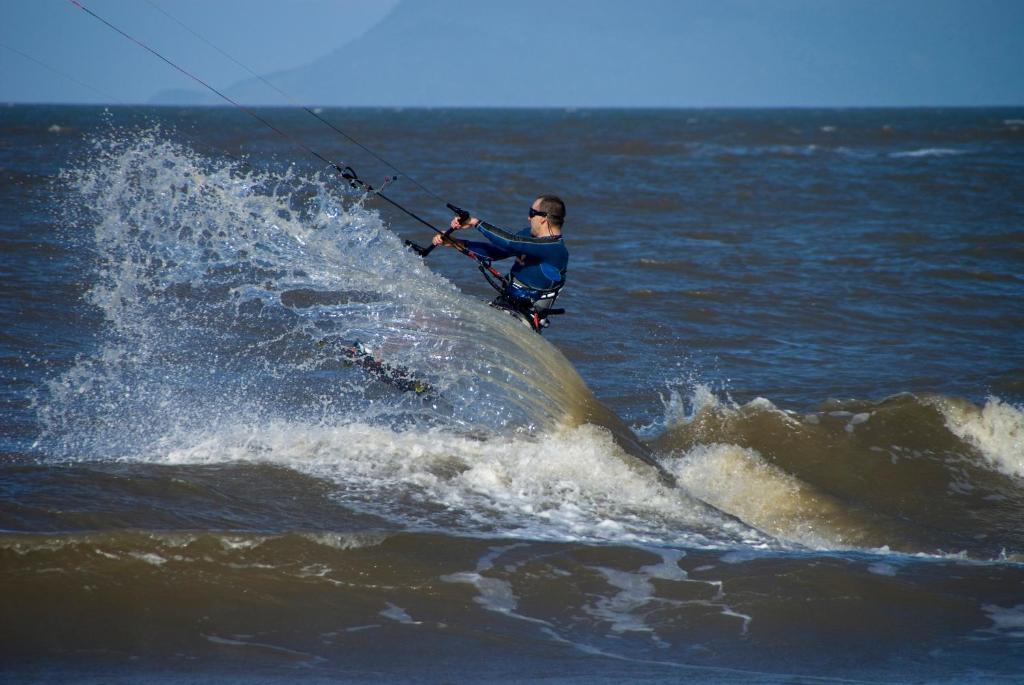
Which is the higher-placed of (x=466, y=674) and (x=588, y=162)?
(x=588, y=162)

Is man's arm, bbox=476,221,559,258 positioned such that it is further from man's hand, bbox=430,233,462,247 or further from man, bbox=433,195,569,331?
man's hand, bbox=430,233,462,247

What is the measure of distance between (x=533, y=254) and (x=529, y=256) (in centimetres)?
5

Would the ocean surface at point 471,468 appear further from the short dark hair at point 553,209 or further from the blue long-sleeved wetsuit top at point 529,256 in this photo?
the short dark hair at point 553,209

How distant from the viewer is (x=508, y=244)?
25.6 ft

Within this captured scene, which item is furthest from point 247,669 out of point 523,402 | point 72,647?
point 523,402

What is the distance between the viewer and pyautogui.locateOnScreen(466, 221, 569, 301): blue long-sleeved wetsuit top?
783 cm

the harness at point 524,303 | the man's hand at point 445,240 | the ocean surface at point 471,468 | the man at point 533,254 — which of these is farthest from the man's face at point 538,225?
the ocean surface at point 471,468

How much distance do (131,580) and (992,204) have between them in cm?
2421

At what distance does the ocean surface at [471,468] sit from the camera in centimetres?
488

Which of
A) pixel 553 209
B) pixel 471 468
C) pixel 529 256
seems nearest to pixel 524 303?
pixel 529 256

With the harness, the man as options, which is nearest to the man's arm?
the man

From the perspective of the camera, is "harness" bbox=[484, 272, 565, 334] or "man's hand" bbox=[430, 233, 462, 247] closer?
"man's hand" bbox=[430, 233, 462, 247]

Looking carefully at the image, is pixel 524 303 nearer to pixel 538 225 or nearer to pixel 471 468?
pixel 538 225

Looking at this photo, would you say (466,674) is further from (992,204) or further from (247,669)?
(992,204)
